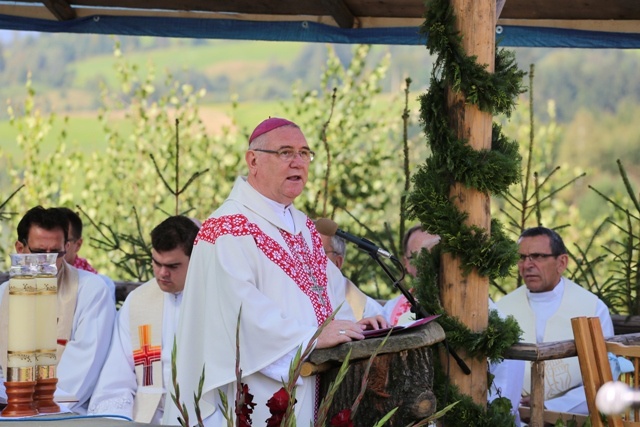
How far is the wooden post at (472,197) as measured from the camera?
473 cm

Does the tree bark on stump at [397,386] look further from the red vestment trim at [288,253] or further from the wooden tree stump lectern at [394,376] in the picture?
the red vestment trim at [288,253]

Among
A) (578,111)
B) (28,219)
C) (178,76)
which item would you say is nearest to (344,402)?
(28,219)

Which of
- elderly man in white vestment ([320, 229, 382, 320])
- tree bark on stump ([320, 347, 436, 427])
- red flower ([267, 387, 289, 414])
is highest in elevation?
elderly man in white vestment ([320, 229, 382, 320])

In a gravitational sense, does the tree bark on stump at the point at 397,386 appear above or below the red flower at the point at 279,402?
below

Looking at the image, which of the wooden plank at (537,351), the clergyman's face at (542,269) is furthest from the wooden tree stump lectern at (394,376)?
the clergyman's face at (542,269)

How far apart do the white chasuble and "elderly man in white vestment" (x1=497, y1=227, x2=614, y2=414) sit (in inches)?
90.6

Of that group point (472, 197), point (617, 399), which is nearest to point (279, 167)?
point (472, 197)

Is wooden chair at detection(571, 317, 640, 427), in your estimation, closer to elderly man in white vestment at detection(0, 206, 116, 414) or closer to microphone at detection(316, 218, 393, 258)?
microphone at detection(316, 218, 393, 258)

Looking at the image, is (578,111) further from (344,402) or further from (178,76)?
(344,402)

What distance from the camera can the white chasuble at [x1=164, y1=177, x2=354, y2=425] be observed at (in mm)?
4340

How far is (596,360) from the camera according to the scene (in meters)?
4.83

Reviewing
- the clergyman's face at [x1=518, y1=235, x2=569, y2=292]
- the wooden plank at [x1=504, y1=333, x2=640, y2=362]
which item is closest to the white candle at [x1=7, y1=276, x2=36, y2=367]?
the wooden plank at [x1=504, y1=333, x2=640, y2=362]

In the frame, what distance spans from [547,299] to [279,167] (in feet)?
9.63

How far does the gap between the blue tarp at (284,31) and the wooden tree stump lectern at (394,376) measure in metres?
2.81
